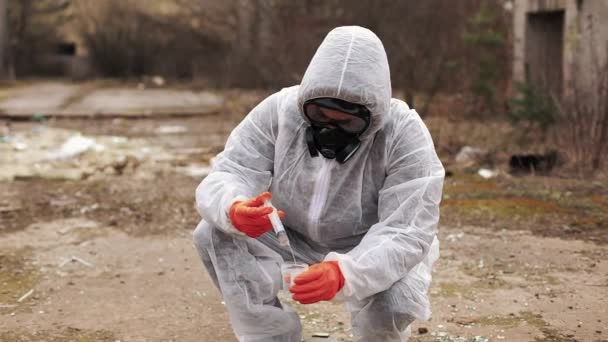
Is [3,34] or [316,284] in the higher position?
[316,284]

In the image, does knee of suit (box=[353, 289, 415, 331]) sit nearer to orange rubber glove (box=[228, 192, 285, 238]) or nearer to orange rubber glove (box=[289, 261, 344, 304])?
orange rubber glove (box=[289, 261, 344, 304])

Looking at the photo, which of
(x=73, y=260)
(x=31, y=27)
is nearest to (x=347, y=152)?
(x=73, y=260)

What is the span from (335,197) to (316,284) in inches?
18.8

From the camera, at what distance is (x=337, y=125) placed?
2902 millimetres

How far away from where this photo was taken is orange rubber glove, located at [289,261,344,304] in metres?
2.59

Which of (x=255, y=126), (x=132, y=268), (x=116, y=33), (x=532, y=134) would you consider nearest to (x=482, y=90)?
(x=532, y=134)

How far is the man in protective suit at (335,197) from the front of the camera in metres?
2.79

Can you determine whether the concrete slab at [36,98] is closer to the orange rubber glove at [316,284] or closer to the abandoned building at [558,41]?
the abandoned building at [558,41]

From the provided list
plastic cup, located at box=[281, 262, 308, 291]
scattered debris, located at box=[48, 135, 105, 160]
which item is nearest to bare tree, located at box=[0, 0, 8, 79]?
scattered debris, located at box=[48, 135, 105, 160]

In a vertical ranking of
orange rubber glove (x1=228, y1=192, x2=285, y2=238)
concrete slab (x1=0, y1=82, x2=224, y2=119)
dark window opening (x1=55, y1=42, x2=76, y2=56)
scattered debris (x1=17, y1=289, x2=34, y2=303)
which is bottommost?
concrete slab (x1=0, y1=82, x2=224, y2=119)

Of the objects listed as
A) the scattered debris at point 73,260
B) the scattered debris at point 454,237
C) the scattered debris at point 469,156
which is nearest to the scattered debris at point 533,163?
the scattered debris at point 469,156

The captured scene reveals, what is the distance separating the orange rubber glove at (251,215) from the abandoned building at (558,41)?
15.6ft

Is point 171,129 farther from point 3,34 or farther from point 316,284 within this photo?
point 3,34

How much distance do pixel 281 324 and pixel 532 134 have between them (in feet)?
19.1
